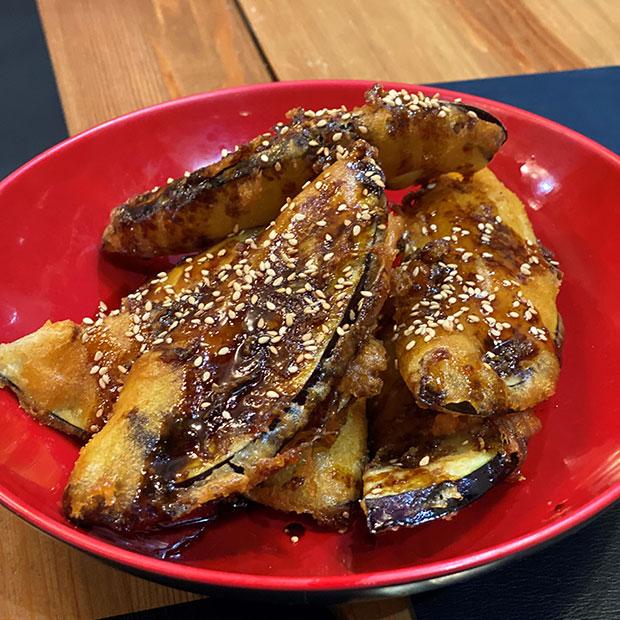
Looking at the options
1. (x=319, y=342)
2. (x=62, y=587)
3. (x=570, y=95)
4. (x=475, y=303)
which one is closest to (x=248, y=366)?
(x=319, y=342)

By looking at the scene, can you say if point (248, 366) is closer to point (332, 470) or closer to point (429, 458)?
point (332, 470)

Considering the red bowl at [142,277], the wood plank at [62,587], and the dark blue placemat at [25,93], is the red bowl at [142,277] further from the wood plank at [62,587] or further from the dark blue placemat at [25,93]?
the dark blue placemat at [25,93]

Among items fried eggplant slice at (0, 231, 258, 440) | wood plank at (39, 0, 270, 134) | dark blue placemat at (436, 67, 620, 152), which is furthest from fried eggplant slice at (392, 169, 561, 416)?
wood plank at (39, 0, 270, 134)

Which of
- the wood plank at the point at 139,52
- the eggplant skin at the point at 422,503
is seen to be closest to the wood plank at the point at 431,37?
the wood plank at the point at 139,52

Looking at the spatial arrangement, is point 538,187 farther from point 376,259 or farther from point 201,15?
point 201,15

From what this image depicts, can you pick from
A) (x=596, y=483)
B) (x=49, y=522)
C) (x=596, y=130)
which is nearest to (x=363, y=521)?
(x=596, y=483)

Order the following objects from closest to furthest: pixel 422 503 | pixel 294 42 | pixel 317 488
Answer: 1. pixel 422 503
2. pixel 317 488
3. pixel 294 42

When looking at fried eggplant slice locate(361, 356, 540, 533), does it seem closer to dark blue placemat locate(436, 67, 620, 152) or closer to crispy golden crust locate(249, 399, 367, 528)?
crispy golden crust locate(249, 399, 367, 528)
